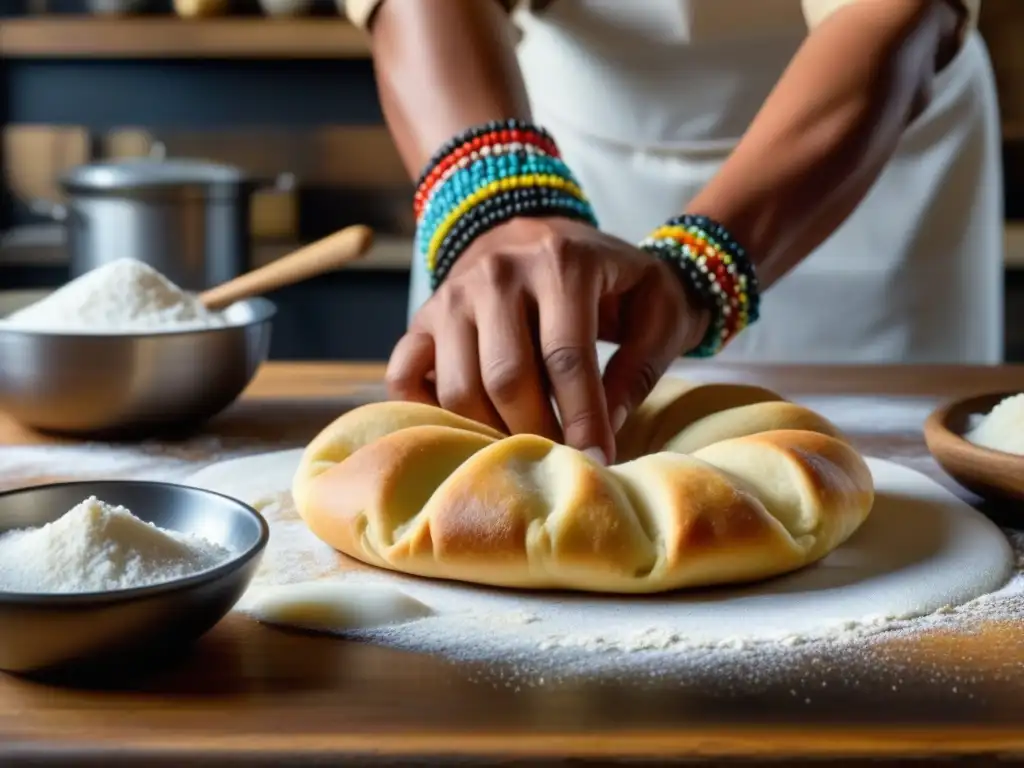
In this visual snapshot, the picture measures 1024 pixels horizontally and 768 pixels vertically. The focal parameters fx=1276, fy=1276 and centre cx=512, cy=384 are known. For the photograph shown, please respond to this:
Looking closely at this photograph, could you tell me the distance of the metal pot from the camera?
7.84 ft

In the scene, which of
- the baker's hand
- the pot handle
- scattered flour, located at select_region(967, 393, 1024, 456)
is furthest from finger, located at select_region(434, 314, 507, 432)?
the pot handle

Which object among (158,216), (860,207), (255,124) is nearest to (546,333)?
(860,207)

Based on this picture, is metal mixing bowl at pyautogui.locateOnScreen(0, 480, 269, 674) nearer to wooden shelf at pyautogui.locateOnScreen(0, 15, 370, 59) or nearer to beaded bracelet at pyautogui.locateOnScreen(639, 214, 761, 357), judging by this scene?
beaded bracelet at pyautogui.locateOnScreen(639, 214, 761, 357)

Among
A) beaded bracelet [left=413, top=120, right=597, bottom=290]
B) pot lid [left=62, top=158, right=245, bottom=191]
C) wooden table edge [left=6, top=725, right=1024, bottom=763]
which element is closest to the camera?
wooden table edge [left=6, top=725, right=1024, bottom=763]

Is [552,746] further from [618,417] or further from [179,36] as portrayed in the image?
[179,36]

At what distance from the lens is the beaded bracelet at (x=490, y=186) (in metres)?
1.02

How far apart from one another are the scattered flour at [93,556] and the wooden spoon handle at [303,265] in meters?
0.47

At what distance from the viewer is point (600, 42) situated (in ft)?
5.22

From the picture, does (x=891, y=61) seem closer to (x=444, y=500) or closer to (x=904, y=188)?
(x=904, y=188)

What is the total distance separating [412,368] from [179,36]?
212 cm

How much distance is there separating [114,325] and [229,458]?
0.14 m

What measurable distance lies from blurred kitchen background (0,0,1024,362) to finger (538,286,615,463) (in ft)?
6.43

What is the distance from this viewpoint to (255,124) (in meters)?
3.08

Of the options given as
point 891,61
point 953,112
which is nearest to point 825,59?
point 891,61
